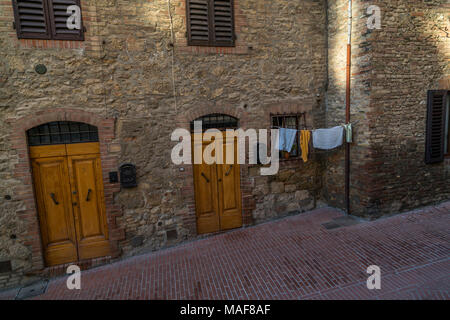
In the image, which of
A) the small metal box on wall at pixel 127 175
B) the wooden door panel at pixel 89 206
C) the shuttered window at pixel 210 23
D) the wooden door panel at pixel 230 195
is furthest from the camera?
the wooden door panel at pixel 230 195

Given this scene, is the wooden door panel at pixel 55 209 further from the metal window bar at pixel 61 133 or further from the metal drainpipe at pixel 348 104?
the metal drainpipe at pixel 348 104

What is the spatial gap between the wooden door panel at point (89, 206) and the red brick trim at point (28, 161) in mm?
150

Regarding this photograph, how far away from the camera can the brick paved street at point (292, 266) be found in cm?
433

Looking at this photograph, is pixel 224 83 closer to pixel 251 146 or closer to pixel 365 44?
pixel 251 146

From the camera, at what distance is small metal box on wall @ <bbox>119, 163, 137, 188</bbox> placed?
18.2 ft

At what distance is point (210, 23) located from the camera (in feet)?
19.8

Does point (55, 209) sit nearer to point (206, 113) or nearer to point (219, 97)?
point (206, 113)

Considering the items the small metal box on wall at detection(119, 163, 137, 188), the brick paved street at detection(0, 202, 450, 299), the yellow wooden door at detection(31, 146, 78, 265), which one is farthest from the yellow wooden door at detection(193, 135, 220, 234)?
the yellow wooden door at detection(31, 146, 78, 265)

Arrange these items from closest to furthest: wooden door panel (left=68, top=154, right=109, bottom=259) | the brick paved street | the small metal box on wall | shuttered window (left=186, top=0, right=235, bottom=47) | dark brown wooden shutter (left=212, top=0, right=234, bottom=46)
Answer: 1. the brick paved street
2. wooden door panel (left=68, top=154, right=109, bottom=259)
3. the small metal box on wall
4. shuttered window (left=186, top=0, right=235, bottom=47)
5. dark brown wooden shutter (left=212, top=0, right=234, bottom=46)

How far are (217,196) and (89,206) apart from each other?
2662 millimetres

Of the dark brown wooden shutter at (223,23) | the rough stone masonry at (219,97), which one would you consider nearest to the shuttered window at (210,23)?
the dark brown wooden shutter at (223,23)

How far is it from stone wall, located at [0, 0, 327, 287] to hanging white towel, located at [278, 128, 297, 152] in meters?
0.45

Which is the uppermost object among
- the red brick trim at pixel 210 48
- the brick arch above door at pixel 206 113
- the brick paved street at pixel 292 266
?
the red brick trim at pixel 210 48

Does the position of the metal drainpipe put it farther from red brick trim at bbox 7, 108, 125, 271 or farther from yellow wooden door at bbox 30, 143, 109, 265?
yellow wooden door at bbox 30, 143, 109, 265
